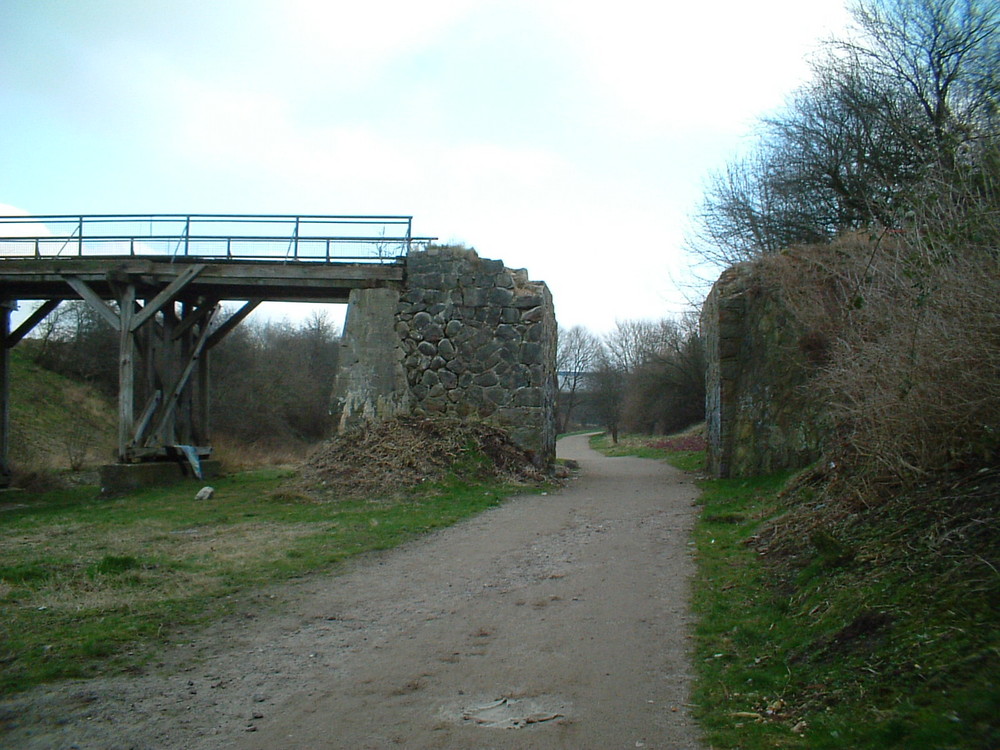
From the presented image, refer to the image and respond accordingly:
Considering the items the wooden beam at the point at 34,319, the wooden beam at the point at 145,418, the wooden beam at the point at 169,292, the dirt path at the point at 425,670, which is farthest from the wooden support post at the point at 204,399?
the dirt path at the point at 425,670

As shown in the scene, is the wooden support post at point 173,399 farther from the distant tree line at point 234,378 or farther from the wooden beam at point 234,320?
the distant tree line at point 234,378

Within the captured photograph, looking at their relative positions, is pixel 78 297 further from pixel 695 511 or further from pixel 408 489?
pixel 695 511

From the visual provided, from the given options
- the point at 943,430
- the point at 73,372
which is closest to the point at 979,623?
the point at 943,430

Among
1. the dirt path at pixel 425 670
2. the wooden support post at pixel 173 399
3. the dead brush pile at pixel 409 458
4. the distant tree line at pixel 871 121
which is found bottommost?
the dirt path at pixel 425 670

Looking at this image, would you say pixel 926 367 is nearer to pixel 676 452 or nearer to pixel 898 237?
pixel 898 237

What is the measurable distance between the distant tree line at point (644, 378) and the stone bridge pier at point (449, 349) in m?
19.1

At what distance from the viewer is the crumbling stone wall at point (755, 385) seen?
1259 centimetres

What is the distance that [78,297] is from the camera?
1909 centimetres

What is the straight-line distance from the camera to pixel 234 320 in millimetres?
19266

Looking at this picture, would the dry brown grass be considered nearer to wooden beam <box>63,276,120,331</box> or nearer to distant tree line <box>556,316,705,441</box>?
wooden beam <box>63,276,120,331</box>

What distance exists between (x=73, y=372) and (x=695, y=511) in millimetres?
30653

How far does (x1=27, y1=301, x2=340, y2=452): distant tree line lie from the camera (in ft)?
109

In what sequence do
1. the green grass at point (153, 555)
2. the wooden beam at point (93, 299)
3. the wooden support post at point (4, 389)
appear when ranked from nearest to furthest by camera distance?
the green grass at point (153, 555) < the wooden beam at point (93, 299) < the wooden support post at point (4, 389)

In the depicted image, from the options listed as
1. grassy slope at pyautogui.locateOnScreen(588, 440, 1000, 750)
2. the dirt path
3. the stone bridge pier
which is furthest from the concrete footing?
grassy slope at pyautogui.locateOnScreen(588, 440, 1000, 750)
